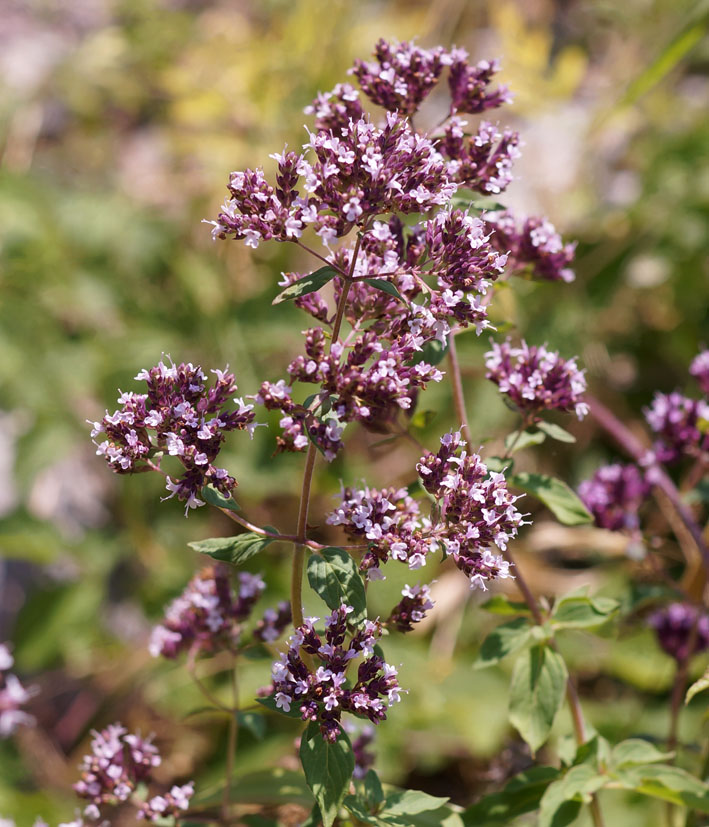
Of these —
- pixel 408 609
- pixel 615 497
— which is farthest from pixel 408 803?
pixel 615 497

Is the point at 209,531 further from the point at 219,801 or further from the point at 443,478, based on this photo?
the point at 443,478

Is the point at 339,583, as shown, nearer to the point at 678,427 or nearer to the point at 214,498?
the point at 214,498

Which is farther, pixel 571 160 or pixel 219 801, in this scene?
pixel 571 160

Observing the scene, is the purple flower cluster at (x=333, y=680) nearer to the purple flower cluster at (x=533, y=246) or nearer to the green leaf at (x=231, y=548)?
the green leaf at (x=231, y=548)

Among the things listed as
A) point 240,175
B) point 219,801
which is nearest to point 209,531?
point 219,801

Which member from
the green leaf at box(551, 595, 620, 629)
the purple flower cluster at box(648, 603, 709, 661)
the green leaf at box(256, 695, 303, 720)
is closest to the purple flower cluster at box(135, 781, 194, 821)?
the green leaf at box(256, 695, 303, 720)

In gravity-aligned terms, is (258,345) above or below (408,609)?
above

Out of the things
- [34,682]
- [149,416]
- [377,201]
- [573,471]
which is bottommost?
[149,416]
